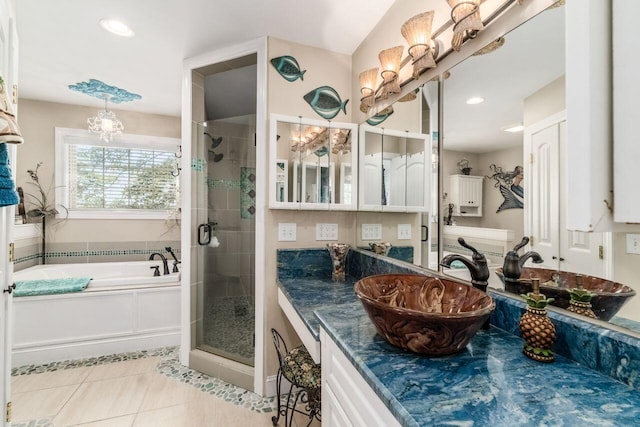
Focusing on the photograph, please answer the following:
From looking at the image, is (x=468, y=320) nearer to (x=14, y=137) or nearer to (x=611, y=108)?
(x=611, y=108)

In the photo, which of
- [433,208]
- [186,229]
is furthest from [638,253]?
[186,229]

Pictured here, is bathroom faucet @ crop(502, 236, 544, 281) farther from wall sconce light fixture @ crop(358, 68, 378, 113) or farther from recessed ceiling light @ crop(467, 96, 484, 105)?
wall sconce light fixture @ crop(358, 68, 378, 113)

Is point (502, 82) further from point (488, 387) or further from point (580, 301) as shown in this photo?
point (488, 387)

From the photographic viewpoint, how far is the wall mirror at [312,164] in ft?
6.11

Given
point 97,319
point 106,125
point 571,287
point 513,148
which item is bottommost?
point 97,319

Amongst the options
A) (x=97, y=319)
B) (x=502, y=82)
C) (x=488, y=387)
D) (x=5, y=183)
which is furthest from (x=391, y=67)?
(x=97, y=319)

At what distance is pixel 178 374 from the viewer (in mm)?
2164

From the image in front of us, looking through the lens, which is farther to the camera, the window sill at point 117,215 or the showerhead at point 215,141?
the window sill at point 117,215

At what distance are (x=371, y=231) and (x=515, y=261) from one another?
102cm

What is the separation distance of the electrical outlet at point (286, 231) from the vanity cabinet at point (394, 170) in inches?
19.5

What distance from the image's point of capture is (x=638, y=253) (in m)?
0.65

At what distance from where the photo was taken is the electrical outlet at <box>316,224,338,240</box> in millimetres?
2014

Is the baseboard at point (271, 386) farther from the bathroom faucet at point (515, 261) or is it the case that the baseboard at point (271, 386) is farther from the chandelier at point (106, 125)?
the chandelier at point (106, 125)

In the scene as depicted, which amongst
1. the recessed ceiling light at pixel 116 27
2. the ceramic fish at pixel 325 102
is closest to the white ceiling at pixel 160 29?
the recessed ceiling light at pixel 116 27
